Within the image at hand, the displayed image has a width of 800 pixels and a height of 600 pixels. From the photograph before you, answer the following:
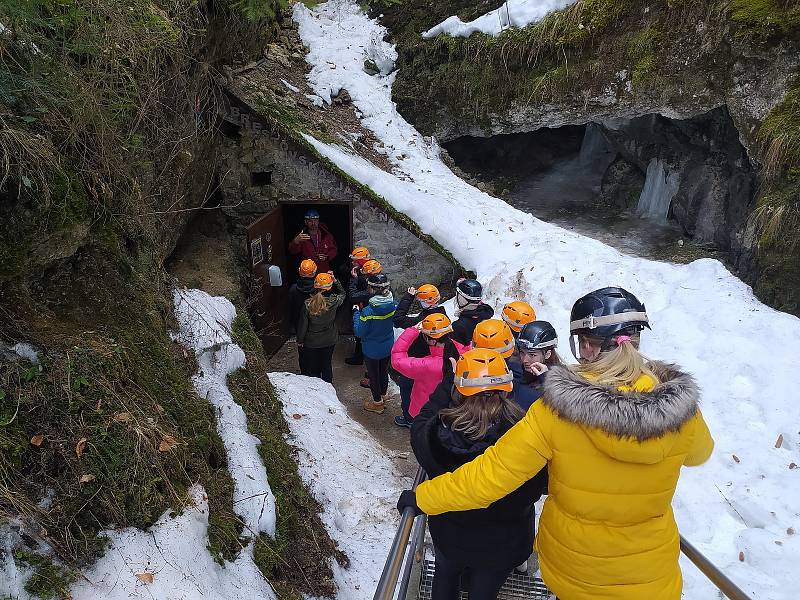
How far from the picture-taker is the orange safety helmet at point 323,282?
670 cm

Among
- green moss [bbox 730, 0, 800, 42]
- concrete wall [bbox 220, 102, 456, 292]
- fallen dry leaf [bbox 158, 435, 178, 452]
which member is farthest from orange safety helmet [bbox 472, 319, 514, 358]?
green moss [bbox 730, 0, 800, 42]

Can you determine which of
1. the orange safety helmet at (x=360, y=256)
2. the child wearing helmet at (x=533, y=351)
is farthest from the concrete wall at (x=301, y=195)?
the child wearing helmet at (x=533, y=351)

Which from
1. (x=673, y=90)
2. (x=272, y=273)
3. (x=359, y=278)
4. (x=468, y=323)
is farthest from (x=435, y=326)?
(x=673, y=90)

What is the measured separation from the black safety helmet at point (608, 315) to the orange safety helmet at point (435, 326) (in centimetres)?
229

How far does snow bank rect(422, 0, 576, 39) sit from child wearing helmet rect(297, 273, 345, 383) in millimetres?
6717

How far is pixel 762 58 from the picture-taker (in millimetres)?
8320

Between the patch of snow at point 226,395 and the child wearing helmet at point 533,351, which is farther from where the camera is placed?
the child wearing helmet at point 533,351

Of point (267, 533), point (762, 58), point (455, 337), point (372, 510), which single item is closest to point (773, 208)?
point (762, 58)

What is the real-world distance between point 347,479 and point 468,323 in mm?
1816

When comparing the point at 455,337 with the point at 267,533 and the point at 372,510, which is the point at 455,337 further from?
the point at 267,533

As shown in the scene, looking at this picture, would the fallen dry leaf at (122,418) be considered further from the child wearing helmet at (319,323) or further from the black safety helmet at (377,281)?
the black safety helmet at (377,281)

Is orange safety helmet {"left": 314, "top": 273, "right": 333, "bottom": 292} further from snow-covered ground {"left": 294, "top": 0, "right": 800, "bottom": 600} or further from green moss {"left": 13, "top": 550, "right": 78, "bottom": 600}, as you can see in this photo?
green moss {"left": 13, "top": 550, "right": 78, "bottom": 600}

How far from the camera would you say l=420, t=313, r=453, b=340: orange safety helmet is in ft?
15.8

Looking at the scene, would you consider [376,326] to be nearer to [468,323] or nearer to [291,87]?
[468,323]
